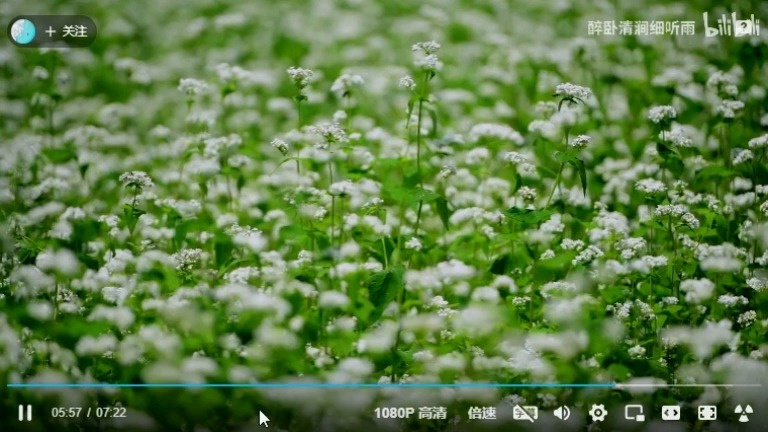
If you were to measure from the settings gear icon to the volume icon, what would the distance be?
5 cm

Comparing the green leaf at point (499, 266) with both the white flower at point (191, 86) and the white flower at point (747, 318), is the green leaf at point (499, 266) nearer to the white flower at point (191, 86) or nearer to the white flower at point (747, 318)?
the white flower at point (747, 318)

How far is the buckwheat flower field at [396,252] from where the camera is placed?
2150 millimetres

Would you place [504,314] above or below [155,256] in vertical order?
below

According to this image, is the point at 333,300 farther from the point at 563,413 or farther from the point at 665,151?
the point at 665,151

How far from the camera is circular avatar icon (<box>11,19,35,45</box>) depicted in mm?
2477

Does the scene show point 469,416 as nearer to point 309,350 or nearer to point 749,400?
point 309,350

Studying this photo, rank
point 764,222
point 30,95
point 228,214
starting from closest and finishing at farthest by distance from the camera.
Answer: point 764,222
point 228,214
point 30,95

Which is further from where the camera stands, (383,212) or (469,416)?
(383,212)

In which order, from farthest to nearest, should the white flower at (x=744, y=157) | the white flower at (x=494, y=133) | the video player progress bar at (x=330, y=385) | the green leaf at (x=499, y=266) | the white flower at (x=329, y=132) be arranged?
1. the white flower at (x=494, y=133)
2. the white flower at (x=744, y=157)
3. the green leaf at (x=499, y=266)
4. the white flower at (x=329, y=132)
5. the video player progress bar at (x=330, y=385)

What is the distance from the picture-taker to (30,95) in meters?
3.21

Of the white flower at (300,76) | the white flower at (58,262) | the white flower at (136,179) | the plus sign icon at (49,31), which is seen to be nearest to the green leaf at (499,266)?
the white flower at (300,76)

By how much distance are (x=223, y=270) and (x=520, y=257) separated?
81 centimetres

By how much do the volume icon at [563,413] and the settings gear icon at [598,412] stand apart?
0.05 meters

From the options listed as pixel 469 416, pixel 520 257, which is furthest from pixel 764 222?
pixel 469 416
